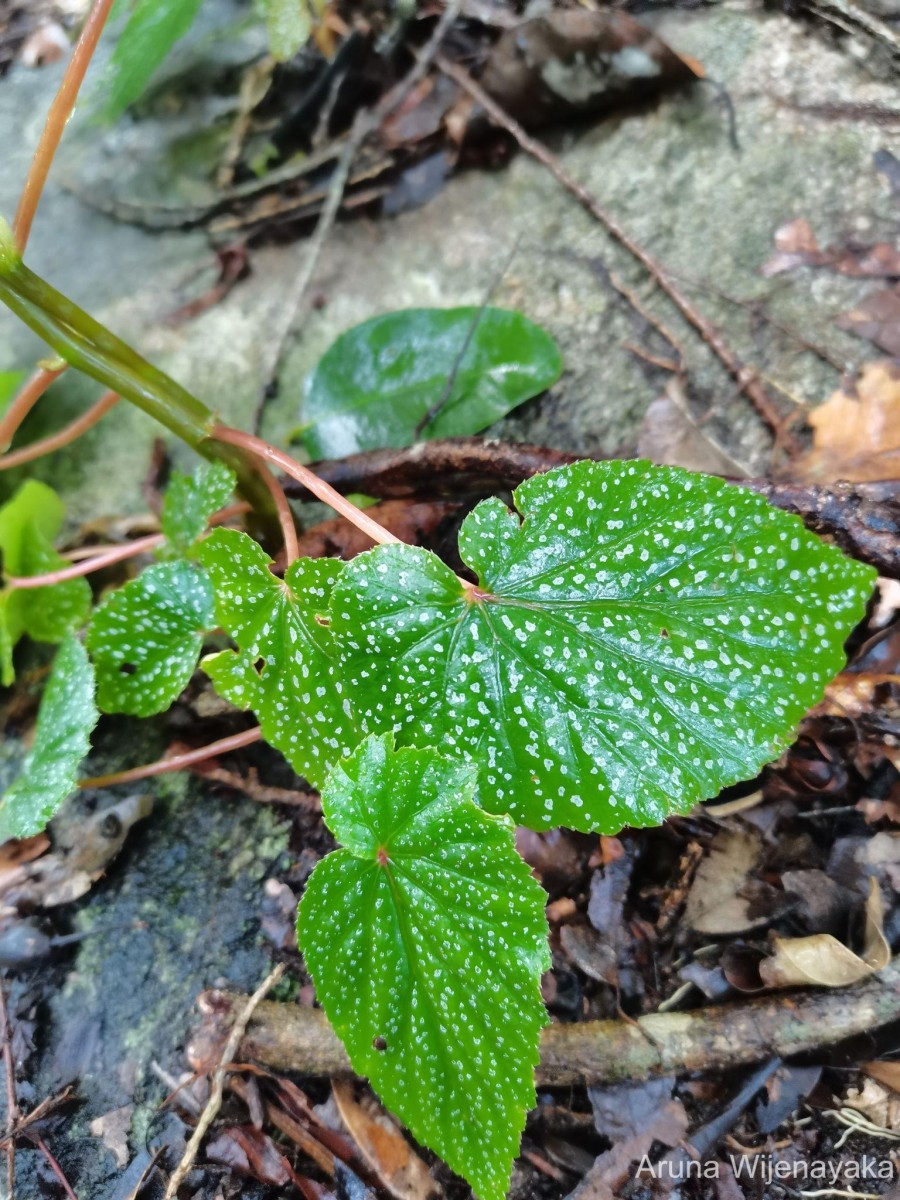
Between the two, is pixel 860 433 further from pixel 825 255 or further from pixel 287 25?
pixel 287 25

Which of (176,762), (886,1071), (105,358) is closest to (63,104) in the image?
(105,358)

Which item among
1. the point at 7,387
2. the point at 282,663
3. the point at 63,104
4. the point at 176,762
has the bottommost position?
the point at 176,762

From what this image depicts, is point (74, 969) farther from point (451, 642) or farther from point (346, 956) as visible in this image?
point (451, 642)

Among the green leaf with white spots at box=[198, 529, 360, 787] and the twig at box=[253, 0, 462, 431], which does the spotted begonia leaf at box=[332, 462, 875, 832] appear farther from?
the twig at box=[253, 0, 462, 431]

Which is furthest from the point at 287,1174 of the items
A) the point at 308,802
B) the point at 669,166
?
the point at 669,166

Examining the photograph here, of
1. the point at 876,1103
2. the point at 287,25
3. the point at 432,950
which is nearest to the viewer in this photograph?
the point at 432,950

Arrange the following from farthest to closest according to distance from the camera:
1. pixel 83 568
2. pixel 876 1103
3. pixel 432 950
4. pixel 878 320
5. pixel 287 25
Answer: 1. pixel 287 25
2. pixel 878 320
3. pixel 83 568
4. pixel 876 1103
5. pixel 432 950

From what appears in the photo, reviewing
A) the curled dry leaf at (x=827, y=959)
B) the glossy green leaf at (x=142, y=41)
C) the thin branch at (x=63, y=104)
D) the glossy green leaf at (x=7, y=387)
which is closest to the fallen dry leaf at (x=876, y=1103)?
the curled dry leaf at (x=827, y=959)
